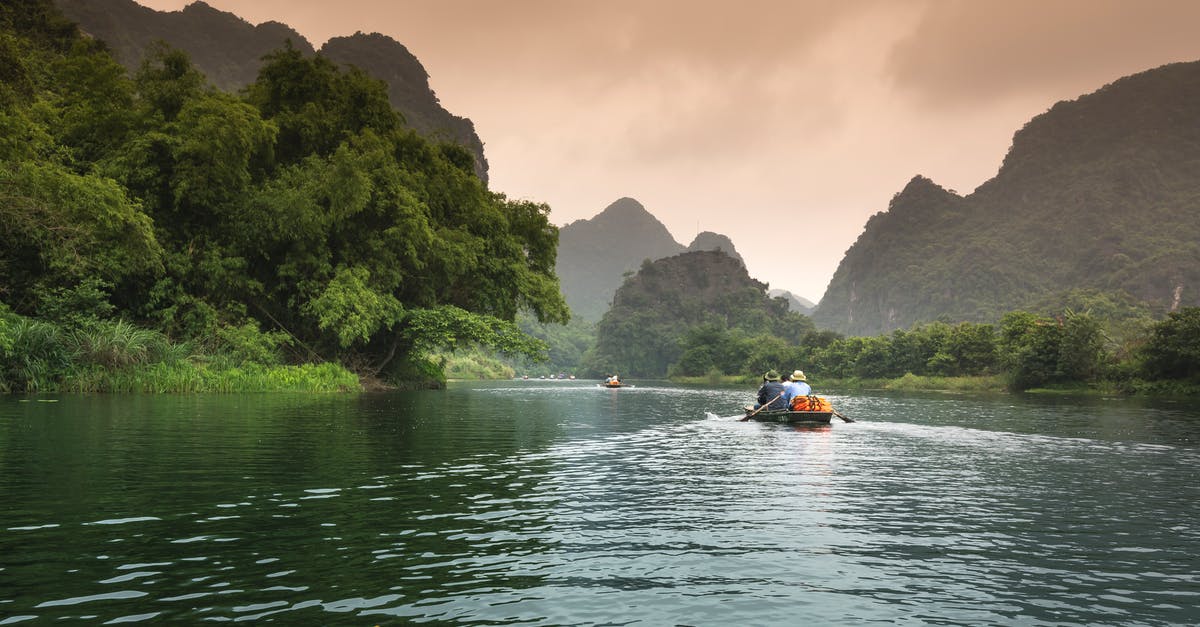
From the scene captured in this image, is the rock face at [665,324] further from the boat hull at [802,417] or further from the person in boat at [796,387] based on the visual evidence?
the boat hull at [802,417]

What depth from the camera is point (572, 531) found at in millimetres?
8977

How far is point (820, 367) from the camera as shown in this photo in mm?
103812

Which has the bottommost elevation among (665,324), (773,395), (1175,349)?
(773,395)

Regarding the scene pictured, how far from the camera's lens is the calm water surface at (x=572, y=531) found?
618 cm

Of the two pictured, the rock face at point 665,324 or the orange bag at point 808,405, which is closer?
the orange bag at point 808,405

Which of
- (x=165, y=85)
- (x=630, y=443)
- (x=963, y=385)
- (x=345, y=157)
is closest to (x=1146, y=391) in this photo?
(x=963, y=385)

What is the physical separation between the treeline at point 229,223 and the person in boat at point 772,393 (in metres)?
18.1

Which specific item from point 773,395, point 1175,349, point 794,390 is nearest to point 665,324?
point 1175,349

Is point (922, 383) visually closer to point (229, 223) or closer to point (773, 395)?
point (773, 395)

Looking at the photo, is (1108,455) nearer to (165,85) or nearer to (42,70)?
(165,85)

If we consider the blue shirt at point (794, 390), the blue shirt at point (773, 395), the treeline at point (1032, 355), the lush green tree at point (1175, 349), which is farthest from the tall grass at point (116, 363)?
the treeline at point (1032, 355)

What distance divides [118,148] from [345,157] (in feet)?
33.9

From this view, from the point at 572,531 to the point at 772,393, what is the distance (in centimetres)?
2144

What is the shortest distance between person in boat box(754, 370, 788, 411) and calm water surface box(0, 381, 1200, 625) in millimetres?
9282
